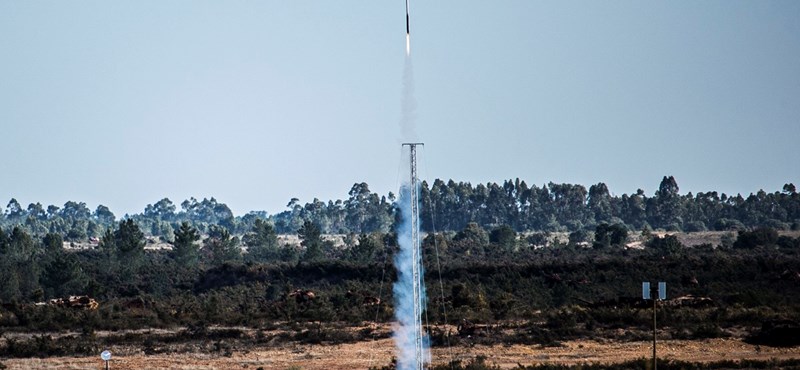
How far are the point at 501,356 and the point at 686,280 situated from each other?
90.3ft

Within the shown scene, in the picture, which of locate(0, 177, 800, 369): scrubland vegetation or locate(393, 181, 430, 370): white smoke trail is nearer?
locate(393, 181, 430, 370): white smoke trail

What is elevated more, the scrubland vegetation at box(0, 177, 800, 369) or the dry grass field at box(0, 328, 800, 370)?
the scrubland vegetation at box(0, 177, 800, 369)

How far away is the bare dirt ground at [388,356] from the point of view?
165 feet

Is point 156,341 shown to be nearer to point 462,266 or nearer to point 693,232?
point 462,266

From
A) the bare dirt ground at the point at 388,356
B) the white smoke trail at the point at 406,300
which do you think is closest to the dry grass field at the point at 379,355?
the bare dirt ground at the point at 388,356

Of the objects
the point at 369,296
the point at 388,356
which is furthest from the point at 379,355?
the point at 369,296

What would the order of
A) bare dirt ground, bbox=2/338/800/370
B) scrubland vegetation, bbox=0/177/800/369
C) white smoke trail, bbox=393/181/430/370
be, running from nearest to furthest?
white smoke trail, bbox=393/181/430/370, bare dirt ground, bbox=2/338/800/370, scrubland vegetation, bbox=0/177/800/369

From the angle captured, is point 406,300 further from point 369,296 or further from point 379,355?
point 369,296

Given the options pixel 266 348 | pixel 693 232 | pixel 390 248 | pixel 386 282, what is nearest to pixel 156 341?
pixel 266 348

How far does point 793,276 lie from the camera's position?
2933 inches

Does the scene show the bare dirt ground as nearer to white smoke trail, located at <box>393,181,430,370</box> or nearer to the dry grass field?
the dry grass field

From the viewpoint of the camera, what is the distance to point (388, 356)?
52531 mm

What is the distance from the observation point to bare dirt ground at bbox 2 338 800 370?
5022 centimetres

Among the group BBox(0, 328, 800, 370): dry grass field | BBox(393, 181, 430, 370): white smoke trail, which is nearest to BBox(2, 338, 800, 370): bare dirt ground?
BBox(0, 328, 800, 370): dry grass field
